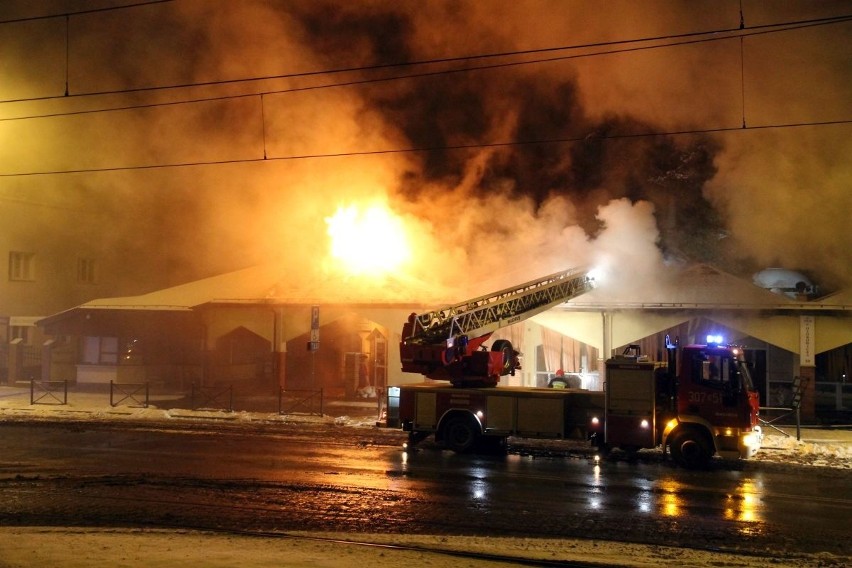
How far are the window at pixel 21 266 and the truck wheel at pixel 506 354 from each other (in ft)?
97.6

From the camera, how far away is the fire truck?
43.1 feet

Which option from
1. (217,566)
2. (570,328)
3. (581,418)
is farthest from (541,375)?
(217,566)

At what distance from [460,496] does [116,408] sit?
15757 mm

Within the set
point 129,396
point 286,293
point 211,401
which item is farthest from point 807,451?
point 129,396

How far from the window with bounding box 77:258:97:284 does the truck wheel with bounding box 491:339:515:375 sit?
31.4 m

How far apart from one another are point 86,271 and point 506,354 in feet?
106

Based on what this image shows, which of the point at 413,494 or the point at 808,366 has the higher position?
the point at 808,366

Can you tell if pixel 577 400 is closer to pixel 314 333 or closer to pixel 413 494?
pixel 413 494

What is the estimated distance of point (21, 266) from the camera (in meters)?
35.7

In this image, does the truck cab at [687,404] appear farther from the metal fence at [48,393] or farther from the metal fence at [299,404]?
the metal fence at [48,393]

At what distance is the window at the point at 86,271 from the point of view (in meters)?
39.2

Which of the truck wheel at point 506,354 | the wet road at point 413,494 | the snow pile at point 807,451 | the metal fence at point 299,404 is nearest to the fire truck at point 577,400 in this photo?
the truck wheel at point 506,354

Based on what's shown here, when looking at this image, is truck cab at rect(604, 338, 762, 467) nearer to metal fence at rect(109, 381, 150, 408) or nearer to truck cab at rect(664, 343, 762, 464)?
truck cab at rect(664, 343, 762, 464)

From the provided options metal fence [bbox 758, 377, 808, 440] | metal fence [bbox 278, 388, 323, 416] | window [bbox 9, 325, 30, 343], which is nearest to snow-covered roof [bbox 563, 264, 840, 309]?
metal fence [bbox 758, 377, 808, 440]
